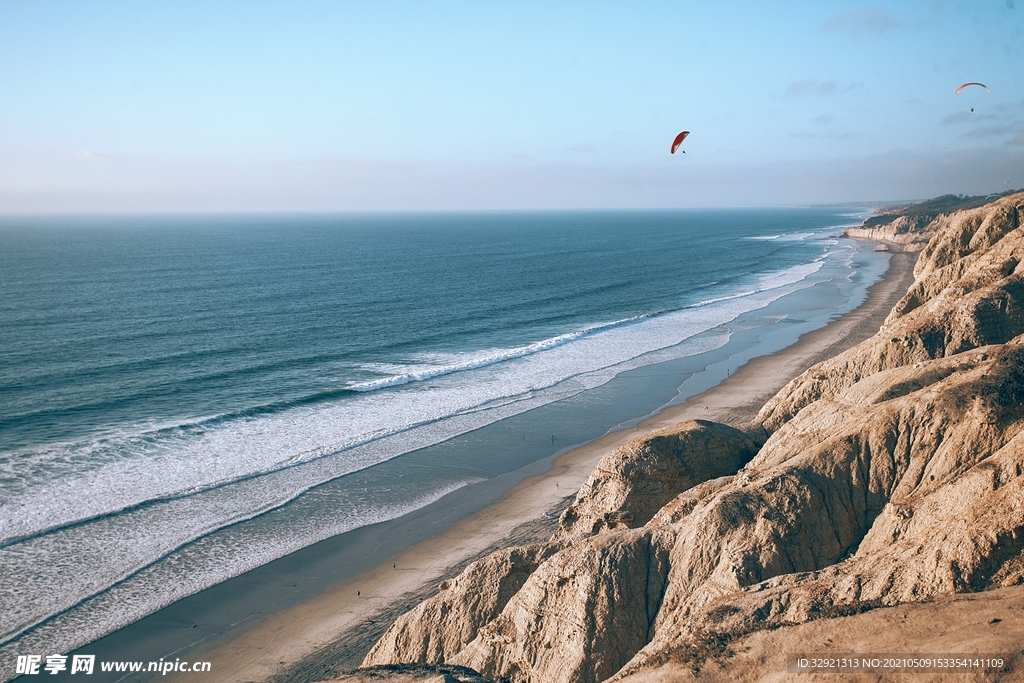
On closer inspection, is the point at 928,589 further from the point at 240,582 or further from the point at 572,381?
the point at 572,381

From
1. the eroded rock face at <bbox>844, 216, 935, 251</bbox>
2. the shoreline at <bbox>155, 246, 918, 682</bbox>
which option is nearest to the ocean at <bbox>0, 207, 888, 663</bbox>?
the shoreline at <bbox>155, 246, 918, 682</bbox>

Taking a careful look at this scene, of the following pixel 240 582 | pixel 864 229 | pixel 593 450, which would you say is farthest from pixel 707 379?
pixel 864 229

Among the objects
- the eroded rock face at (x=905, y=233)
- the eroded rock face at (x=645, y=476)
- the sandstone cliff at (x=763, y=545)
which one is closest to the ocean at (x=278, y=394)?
the eroded rock face at (x=645, y=476)

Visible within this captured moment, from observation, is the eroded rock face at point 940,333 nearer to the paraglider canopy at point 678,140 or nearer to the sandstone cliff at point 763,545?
the sandstone cliff at point 763,545

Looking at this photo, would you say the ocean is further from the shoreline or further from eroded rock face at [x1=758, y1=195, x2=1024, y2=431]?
eroded rock face at [x1=758, y1=195, x2=1024, y2=431]

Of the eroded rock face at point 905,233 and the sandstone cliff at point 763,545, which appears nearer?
the sandstone cliff at point 763,545

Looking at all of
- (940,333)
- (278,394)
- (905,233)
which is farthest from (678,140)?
(905,233)

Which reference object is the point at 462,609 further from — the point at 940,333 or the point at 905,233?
the point at 905,233
